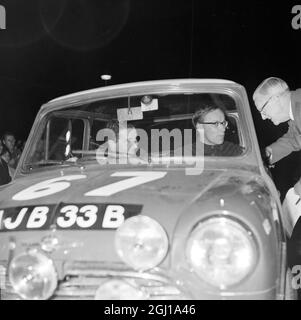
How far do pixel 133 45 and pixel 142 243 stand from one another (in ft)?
Answer: 38.0

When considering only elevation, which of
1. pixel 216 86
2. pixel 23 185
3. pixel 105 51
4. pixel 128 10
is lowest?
pixel 23 185

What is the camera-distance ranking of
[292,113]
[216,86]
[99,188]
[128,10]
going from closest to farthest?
[99,188], [216,86], [292,113], [128,10]

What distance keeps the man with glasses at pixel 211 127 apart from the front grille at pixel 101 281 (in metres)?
1.29

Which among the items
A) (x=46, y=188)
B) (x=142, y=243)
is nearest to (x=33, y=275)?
(x=142, y=243)

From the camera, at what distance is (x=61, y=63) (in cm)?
1340

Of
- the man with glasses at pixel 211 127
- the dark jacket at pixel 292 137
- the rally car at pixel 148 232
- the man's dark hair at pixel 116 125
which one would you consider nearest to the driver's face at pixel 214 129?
the man with glasses at pixel 211 127

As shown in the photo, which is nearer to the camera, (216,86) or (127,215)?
(127,215)

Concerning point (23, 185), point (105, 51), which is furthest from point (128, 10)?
point (23, 185)

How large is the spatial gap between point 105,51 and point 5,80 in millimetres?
3512

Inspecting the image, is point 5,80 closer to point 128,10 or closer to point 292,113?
point 128,10

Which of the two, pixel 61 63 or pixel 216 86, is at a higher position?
pixel 61 63

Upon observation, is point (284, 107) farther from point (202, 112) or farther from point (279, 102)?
point (202, 112)

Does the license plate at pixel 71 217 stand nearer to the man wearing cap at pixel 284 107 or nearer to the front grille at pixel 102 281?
the front grille at pixel 102 281

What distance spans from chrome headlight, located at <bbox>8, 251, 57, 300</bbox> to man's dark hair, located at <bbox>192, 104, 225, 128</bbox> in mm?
1672
